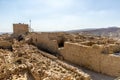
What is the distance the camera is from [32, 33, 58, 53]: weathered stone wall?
1856 cm

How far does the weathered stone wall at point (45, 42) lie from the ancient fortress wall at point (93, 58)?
6.00ft

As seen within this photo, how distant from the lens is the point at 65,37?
20.4m

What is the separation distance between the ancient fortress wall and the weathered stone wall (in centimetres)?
183

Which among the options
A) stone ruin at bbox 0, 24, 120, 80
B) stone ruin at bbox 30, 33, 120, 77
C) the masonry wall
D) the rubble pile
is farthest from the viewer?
the masonry wall

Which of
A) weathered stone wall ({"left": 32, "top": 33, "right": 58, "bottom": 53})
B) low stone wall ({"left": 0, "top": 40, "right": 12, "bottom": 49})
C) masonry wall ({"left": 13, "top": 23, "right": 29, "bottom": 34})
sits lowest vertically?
low stone wall ({"left": 0, "top": 40, "right": 12, "bottom": 49})

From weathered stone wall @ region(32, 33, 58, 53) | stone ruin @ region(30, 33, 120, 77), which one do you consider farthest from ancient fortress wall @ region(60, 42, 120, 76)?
weathered stone wall @ region(32, 33, 58, 53)

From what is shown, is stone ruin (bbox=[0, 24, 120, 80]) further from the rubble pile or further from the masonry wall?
the masonry wall

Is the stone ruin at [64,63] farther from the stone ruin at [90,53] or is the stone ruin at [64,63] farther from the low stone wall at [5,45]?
the low stone wall at [5,45]

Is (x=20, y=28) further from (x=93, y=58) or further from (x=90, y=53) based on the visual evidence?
(x=93, y=58)

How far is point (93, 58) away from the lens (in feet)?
45.5

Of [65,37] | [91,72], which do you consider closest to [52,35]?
[65,37]

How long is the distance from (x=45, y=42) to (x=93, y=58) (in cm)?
702

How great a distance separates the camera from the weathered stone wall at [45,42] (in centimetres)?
1856

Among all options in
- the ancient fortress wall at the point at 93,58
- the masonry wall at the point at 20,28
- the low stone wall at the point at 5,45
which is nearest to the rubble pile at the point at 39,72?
the ancient fortress wall at the point at 93,58
